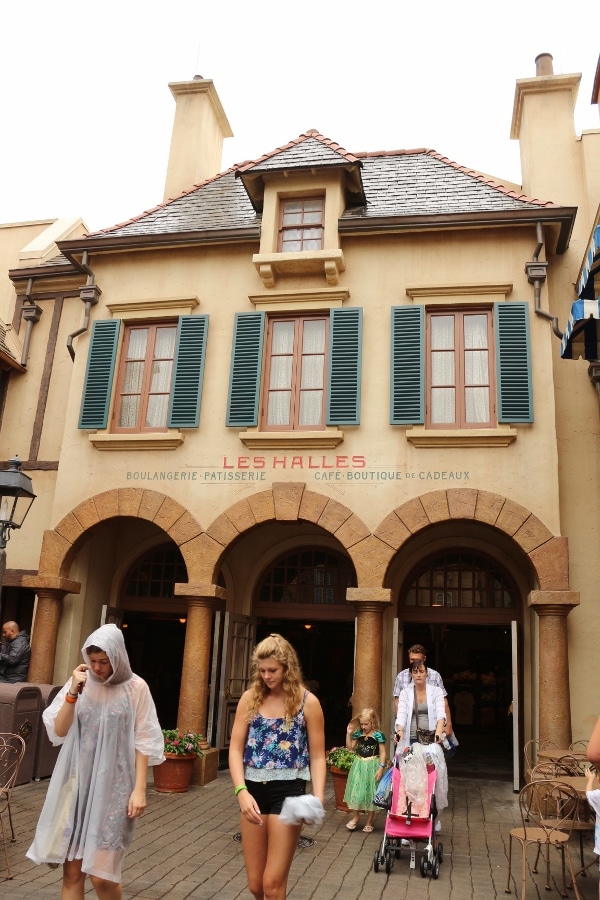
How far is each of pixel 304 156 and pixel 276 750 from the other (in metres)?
9.76

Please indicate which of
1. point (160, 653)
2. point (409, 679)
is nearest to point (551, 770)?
point (409, 679)

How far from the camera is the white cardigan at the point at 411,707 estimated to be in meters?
7.25

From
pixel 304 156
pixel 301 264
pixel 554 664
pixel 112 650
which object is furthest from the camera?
pixel 304 156

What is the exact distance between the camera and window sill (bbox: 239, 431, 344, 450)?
1030 cm

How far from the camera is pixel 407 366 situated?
10.4 m

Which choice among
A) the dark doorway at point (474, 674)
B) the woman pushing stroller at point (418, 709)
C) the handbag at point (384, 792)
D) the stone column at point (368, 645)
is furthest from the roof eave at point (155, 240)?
the dark doorway at point (474, 674)

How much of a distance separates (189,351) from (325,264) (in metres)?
2.38

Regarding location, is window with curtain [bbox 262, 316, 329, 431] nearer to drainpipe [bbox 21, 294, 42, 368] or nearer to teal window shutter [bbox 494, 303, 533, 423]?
teal window shutter [bbox 494, 303, 533, 423]

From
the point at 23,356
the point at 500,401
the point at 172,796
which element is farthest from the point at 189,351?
the point at 172,796

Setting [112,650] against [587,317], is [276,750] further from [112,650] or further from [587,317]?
[587,317]

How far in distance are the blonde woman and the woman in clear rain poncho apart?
1.79 ft

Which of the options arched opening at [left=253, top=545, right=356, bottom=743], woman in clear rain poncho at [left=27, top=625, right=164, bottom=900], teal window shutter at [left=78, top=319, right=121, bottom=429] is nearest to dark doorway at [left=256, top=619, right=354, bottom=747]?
arched opening at [left=253, top=545, right=356, bottom=743]

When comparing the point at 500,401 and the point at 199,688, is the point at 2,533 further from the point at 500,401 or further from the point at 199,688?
the point at 500,401

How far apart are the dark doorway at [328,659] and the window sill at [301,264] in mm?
7895
